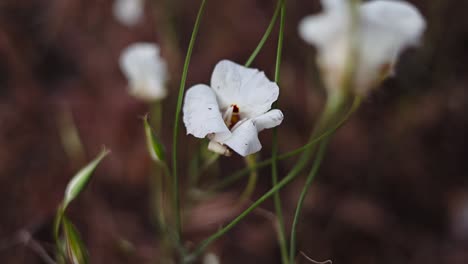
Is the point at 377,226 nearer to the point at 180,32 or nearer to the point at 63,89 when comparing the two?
the point at 180,32

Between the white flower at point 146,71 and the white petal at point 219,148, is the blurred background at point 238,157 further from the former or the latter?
the white petal at point 219,148

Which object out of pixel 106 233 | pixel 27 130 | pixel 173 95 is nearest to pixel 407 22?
pixel 173 95

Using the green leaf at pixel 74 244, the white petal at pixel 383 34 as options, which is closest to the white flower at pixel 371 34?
the white petal at pixel 383 34

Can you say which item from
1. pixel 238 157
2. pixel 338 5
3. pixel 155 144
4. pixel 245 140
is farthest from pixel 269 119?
pixel 238 157

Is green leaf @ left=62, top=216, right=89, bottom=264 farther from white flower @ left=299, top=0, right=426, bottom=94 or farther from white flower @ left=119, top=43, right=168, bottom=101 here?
white flower @ left=299, top=0, right=426, bottom=94

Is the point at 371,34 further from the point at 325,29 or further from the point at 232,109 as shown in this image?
the point at 232,109
